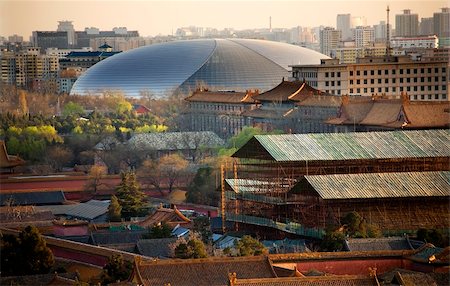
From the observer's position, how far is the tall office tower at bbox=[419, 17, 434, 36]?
114 m

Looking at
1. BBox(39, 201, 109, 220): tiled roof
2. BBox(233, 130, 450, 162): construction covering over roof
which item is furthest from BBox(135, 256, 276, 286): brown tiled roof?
BBox(39, 201, 109, 220): tiled roof

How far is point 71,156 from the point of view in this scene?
5244cm

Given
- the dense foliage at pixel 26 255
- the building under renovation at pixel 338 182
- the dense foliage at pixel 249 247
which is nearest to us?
the dense foliage at pixel 249 247

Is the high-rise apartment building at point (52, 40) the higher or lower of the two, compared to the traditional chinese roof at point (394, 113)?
lower

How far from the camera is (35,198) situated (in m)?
42.4

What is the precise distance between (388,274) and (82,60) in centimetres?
9012

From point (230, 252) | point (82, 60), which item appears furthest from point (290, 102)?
point (82, 60)

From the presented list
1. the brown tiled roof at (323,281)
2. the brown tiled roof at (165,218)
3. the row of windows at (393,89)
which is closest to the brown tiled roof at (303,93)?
the row of windows at (393,89)

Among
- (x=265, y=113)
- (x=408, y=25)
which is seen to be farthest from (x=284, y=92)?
(x=408, y=25)

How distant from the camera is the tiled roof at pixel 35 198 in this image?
41.4 m

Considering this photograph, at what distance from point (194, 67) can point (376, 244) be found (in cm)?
5352

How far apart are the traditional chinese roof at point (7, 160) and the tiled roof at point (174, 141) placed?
4307 mm

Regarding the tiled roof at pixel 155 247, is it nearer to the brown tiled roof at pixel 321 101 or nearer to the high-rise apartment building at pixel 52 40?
the brown tiled roof at pixel 321 101

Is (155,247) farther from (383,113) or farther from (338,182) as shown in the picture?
(383,113)
